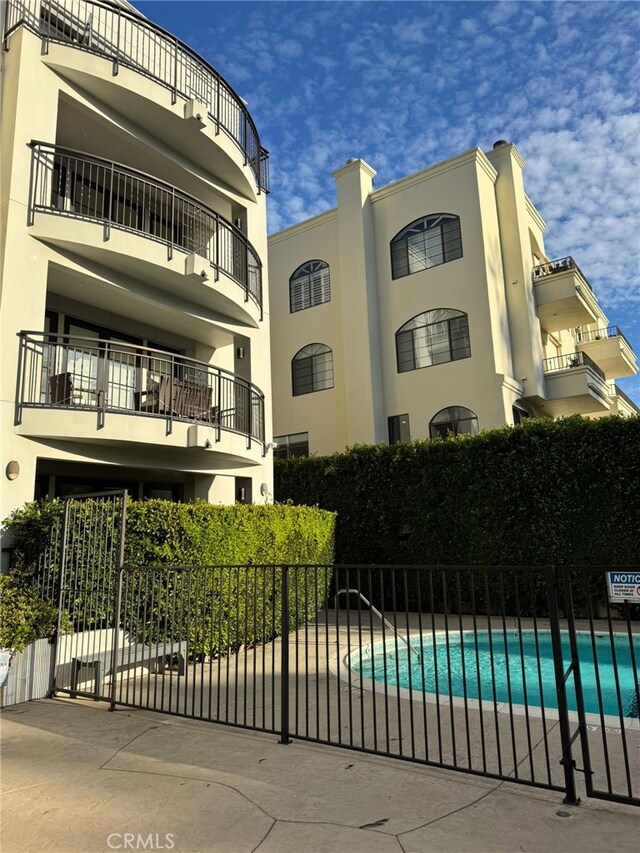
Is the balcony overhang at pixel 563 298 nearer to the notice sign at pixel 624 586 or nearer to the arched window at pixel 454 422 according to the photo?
the arched window at pixel 454 422

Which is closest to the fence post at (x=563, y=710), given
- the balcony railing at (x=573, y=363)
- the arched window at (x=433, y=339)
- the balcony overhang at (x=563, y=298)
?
the arched window at (x=433, y=339)

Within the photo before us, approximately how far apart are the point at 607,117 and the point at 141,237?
920 cm

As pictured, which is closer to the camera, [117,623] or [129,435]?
[117,623]

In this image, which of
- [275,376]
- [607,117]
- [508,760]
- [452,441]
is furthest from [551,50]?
[275,376]

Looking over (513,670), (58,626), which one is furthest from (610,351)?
(58,626)

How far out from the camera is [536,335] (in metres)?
19.1

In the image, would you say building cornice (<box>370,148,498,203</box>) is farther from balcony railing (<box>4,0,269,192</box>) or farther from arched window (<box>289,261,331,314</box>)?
balcony railing (<box>4,0,269,192</box>)

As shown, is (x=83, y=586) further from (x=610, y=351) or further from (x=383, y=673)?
(x=610, y=351)

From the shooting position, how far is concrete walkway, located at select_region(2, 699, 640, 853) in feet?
11.2

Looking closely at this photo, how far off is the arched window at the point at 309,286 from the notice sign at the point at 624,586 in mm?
18099

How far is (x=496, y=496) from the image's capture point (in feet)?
42.2

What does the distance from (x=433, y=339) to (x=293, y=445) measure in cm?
639

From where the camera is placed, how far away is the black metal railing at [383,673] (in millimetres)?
4324

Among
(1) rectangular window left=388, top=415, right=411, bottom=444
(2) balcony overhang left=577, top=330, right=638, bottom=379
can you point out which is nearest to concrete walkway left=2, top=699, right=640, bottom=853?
(1) rectangular window left=388, top=415, right=411, bottom=444
